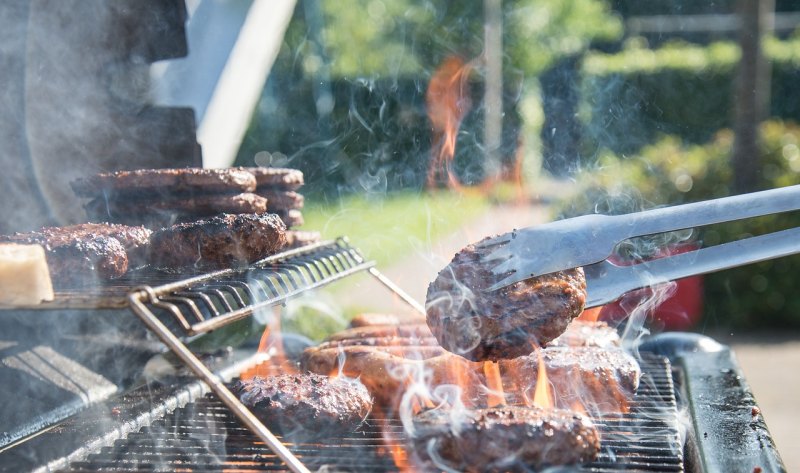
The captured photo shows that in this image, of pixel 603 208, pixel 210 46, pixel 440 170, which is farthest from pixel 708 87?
pixel 210 46

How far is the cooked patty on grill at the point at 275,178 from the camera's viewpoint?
3746mm

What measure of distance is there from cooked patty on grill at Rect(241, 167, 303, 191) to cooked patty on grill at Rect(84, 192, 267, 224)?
272mm

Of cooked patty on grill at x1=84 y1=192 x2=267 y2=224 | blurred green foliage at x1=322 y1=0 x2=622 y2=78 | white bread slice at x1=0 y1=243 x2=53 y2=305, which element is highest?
blurred green foliage at x1=322 y1=0 x2=622 y2=78

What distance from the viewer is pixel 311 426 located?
2795 millimetres

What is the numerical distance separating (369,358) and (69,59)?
1.96 m

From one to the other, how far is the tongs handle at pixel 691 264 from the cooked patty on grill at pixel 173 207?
4.91 ft

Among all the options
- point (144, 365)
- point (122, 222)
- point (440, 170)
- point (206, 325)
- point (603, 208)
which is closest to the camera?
point (206, 325)

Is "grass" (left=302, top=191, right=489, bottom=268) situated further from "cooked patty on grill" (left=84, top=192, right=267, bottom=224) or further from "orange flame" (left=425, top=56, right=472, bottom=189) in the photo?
"cooked patty on grill" (left=84, top=192, right=267, bottom=224)

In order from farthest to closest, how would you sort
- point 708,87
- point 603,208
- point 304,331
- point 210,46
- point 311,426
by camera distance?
point 708,87 → point 603,208 → point 304,331 → point 210,46 → point 311,426

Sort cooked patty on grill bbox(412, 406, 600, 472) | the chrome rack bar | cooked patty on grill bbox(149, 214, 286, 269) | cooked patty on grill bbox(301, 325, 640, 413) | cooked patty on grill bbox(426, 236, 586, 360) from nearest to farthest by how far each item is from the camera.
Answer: the chrome rack bar, cooked patty on grill bbox(412, 406, 600, 472), cooked patty on grill bbox(426, 236, 586, 360), cooked patty on grill bbox(149, 214, 286, 269), cooked patty on grill bbox(301, 325, 640, 413)

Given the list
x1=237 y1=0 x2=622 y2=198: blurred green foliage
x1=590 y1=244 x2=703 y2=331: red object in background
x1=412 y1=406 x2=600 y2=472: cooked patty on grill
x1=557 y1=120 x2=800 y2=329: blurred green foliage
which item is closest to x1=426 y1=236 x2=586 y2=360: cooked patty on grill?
x1=412 y1=406 x2=600 y2=472: cooked patty on grill

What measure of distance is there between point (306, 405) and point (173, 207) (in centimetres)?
113

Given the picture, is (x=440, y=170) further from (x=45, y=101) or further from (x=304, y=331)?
(x=45, y=101)

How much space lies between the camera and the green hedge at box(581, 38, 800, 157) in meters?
17.2
